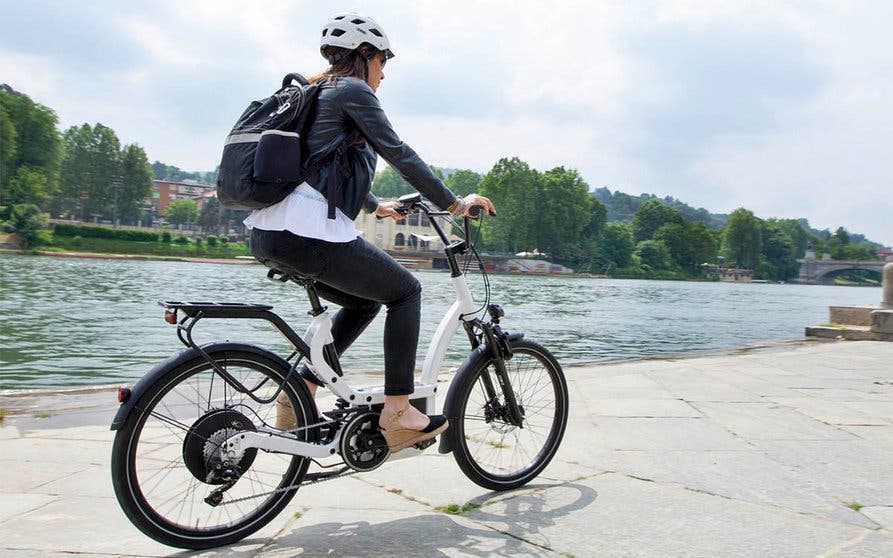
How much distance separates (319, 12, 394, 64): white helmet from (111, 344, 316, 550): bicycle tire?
1.20 metres

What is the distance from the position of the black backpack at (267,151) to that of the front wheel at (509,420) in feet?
4.19

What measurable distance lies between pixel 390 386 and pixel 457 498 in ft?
2.10

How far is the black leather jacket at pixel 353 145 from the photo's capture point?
2828 millimetres

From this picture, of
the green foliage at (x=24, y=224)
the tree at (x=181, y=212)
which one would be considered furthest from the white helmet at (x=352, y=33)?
the tree at (x=181, y=212)

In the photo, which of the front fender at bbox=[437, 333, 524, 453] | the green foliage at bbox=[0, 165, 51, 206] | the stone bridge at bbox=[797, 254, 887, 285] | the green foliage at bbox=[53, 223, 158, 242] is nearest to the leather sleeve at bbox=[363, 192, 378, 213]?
the front fender at bbox=[437, 333, 524, 453]

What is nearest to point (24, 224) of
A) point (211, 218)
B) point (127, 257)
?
point (127, 257)

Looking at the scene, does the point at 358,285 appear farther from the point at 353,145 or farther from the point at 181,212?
the point at 181,212

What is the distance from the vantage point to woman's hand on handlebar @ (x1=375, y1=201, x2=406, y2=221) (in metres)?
3.63

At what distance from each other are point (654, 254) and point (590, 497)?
13723cm

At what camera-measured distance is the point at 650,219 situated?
153 m

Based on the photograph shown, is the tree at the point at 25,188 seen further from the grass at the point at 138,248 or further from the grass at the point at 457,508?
the grass at the point at 457,508

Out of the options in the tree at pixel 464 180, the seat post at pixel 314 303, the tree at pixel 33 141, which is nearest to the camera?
the seat post at pixel 314 303

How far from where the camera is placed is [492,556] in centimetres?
270

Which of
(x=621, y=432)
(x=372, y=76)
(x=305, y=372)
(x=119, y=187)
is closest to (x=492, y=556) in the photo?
(x=305, y=372)
